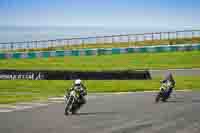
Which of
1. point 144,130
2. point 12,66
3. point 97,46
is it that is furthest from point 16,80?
point 97,46

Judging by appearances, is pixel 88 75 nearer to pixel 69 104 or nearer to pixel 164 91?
pixel 164 91

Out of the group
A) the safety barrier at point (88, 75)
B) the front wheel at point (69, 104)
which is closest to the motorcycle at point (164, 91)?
the front wheel at point (69, 104)

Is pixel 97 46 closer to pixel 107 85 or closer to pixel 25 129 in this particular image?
pixel 107 85

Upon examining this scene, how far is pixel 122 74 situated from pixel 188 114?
2042 centimetres

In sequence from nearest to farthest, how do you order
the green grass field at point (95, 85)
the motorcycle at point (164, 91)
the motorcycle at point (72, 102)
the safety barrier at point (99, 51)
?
the motorcycle at point (72, 102)
the motorcycle at point (164, 91)
the green grass field at point (95, 85)
the safety barrier at point (99, 51)

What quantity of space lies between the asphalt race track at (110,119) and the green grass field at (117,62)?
31.8m

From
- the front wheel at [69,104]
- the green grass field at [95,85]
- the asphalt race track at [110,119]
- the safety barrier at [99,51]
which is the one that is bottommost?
the green grass field at [95,85]

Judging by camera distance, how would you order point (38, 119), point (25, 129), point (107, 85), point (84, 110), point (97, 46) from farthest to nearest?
point (97, 46)
point (107, 85)
point (84, 110)
point (38, 119)
point (25, 129)

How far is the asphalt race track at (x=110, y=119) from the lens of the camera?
13.6 metres

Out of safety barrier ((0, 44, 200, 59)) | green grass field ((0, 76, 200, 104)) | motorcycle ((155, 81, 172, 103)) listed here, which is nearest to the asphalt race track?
motorcycle ((155, 81, 172, 103))

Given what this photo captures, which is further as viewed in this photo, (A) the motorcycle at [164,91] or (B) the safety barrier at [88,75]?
(B) the safety barrier at [88,75]

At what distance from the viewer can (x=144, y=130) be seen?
1367 cm

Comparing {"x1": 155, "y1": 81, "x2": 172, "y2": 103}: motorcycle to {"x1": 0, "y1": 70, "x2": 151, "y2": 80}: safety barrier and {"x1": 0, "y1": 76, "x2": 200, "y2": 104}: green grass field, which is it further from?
{"x1": 0, "y1": 70, "x2": 151, "y2": 80}: safety barrier

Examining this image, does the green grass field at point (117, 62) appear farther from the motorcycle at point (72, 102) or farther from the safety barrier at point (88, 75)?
the motorcycle at point (72, 102)
